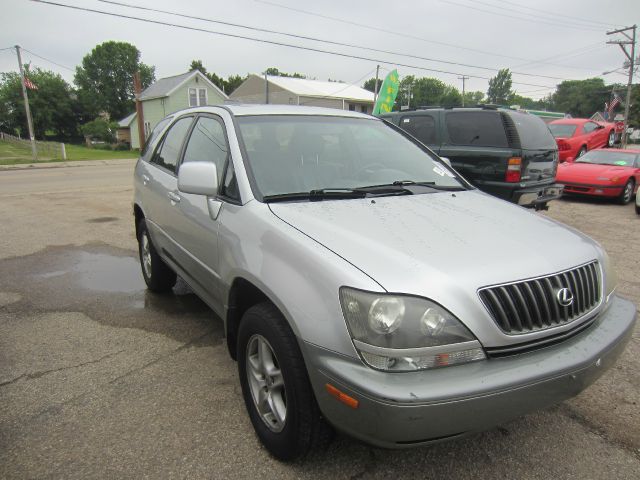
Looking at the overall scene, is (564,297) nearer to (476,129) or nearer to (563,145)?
(476,129)

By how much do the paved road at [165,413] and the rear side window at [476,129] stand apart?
9.44 ft

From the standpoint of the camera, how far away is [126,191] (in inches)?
483

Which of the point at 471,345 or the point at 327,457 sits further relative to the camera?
the point at 327,457

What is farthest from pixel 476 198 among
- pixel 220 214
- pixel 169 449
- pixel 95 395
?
pixel 95 395

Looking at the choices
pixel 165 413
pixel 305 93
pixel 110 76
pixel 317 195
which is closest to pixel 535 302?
pixel 317 195

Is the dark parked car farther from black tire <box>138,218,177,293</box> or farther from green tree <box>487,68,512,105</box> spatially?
green tree <box>487,68,512,105</box>

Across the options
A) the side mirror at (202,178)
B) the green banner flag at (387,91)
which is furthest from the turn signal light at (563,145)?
the side mirror at (202,178)

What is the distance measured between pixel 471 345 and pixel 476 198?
1394 mm

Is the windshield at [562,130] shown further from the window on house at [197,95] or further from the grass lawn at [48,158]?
the window on house at [197,95]

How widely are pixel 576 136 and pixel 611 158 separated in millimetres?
4346

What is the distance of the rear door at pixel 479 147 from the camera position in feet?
22.0

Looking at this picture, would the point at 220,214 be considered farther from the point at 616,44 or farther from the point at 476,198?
the point at 616,44

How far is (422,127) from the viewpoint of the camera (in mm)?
8000

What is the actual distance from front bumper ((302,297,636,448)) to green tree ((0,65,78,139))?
7076 cm
